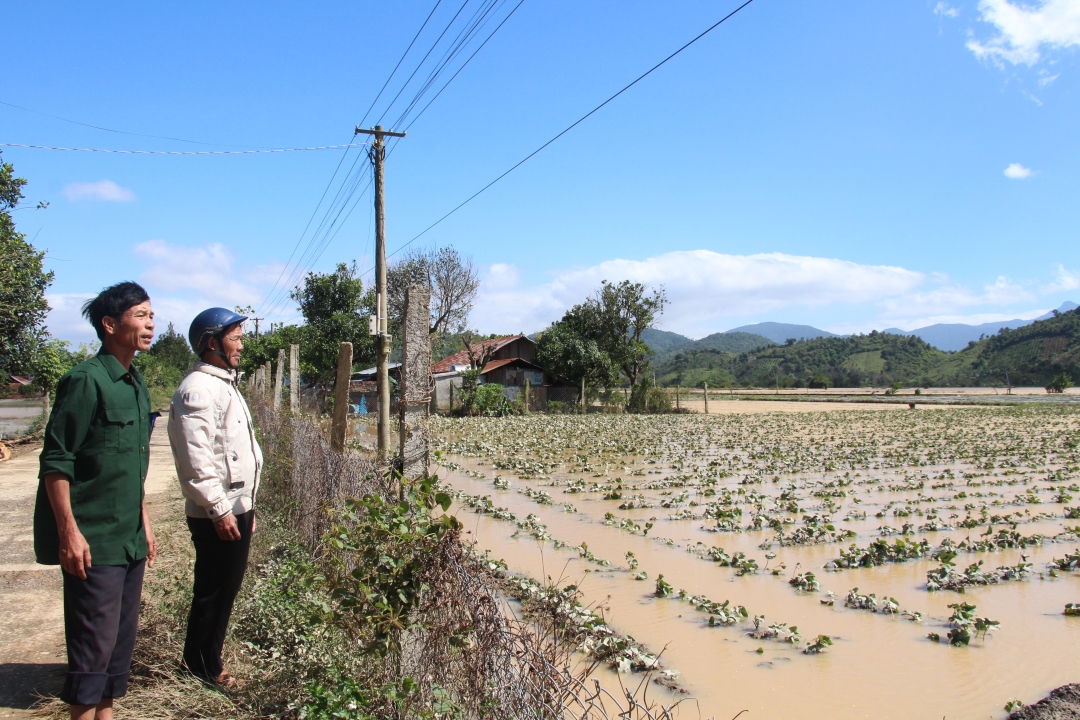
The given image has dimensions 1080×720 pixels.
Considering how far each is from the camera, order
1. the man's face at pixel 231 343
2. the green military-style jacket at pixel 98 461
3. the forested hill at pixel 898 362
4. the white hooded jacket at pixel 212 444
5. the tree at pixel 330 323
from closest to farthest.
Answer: the green military-style jacket at pixel 98 461, the white hooded jacket at pixel 212 444, the man's face at pixel 231 343, the tree at pixel 330 323, the forested hill at pixel 898 362

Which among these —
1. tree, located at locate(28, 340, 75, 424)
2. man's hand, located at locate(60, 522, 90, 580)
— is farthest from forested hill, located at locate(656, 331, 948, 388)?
man's hand, located at locate(60, 522, 90, 580)

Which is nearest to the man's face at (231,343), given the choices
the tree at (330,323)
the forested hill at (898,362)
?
the tree at (330,323)

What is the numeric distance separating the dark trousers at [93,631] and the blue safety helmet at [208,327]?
3.44 ft

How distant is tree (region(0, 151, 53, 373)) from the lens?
1308 centimetres

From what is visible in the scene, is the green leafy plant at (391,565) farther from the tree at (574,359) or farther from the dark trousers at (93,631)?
the tree at (574,359)

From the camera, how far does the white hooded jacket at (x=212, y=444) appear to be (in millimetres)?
2965

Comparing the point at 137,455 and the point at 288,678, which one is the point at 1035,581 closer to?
the point at 288,678

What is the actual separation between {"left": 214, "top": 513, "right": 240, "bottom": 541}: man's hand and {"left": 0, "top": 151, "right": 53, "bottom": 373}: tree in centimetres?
1306

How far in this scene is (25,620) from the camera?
4.29 m

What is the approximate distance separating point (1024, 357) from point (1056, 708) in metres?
96.9

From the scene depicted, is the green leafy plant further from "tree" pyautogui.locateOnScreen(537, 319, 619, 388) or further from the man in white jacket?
"tree" pyautogui.locateOnScreen(537, 319, 619, 388)

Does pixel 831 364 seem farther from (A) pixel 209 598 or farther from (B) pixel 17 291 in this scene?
(A) pixel 209 598

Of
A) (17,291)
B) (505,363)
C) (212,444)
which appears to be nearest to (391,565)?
(212,444)

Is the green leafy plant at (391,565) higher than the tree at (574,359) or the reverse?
the reverse
